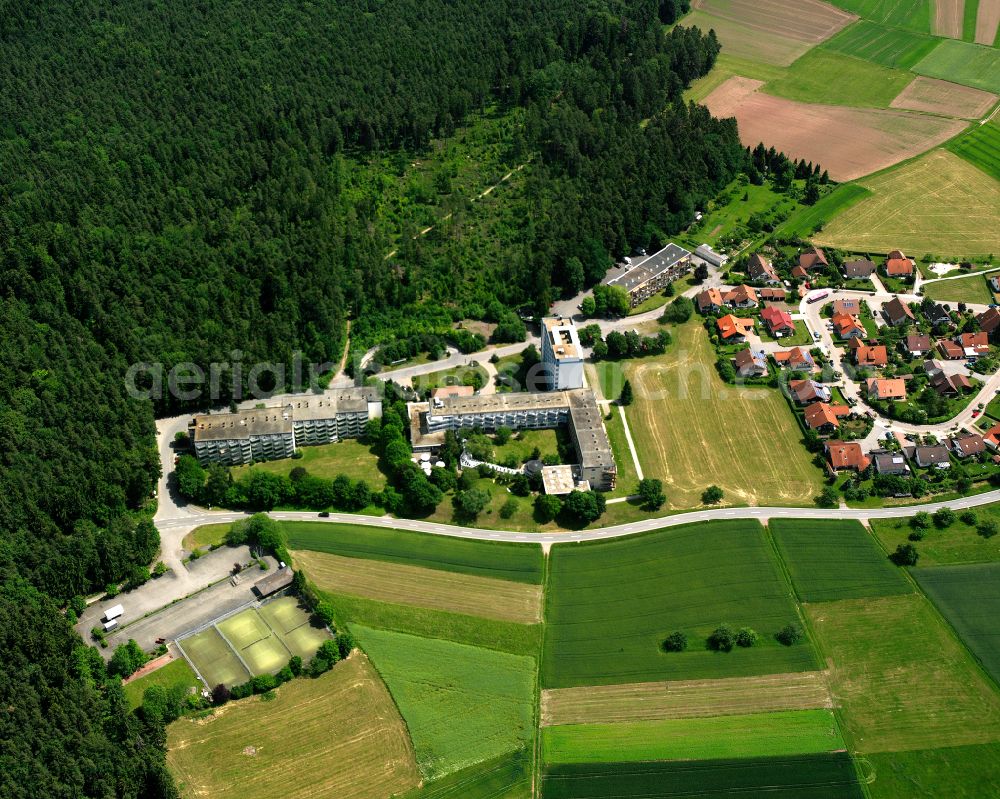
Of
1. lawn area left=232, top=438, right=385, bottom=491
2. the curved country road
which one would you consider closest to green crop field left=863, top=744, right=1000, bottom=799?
the curved country road

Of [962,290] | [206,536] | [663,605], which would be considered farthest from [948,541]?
[206,536]

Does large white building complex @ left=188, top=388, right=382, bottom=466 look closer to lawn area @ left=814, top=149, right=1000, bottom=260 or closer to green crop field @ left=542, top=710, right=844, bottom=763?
green crop field @ left=542, top=710, right=844, bottom=763

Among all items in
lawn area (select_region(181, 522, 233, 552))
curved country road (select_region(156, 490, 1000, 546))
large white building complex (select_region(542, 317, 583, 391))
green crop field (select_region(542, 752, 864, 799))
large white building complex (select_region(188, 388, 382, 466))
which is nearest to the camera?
green crop field (select_region(542, 752, 864, 799))

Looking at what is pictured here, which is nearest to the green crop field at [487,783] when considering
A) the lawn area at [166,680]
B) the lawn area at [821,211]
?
the lawn area at [166,680]

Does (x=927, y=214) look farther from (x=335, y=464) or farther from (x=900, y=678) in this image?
(x=335, y=464)

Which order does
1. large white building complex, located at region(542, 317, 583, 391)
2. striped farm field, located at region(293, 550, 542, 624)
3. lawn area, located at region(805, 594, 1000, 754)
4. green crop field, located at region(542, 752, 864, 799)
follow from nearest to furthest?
1. green crop field, located at region(542, 752, 864, 799)
2. lawn area, located at region(805, 594, 1000, 754)
3. striped farm field, located at region(293, 550, 542, 624)
4. large white building complex, located at region(542, 317, 583, 391)

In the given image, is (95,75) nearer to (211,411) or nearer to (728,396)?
(211,411)
